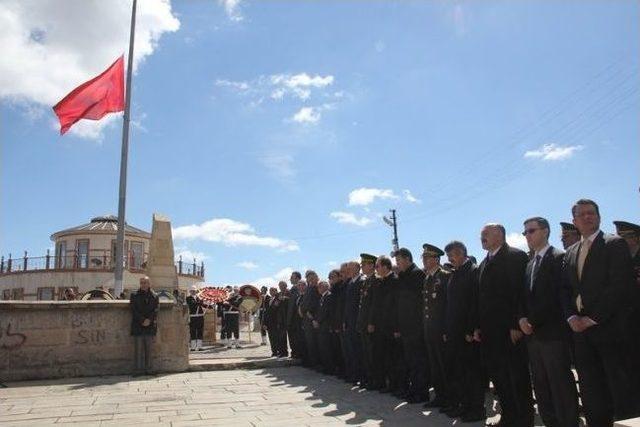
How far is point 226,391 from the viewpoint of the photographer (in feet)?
27.4

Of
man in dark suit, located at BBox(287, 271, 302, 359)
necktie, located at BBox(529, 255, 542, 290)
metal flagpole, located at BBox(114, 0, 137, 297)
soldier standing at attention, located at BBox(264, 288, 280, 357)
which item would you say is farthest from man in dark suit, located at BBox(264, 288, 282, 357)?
necktie, located at BBox(529, 255, 542, 290)

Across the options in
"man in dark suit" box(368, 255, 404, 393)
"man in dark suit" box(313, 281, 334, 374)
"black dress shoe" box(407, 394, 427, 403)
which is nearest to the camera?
"black dress shoe" box(407, 394, 427, 403)

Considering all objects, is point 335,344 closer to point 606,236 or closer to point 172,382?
point 172,382

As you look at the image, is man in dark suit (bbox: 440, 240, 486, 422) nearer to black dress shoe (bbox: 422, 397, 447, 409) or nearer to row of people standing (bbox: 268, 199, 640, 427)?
row of people standing (bbox: 268, 199, 640, 427)

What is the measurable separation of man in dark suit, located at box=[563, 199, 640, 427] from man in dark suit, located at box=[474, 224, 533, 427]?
2.89 feet

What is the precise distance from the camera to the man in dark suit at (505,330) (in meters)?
5.36

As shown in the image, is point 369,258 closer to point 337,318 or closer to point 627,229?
point 337,318

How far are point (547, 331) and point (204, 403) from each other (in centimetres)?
460

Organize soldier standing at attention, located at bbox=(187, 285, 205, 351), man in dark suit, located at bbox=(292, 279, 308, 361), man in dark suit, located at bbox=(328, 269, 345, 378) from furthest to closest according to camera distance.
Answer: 1. soldier standing at attention, located at bbox=(187, 285, 205, 351)
2. man in dark suit, located at bbox=(292, 279, 308, 361)
3. man in dark suit, located at bbox=(328, 269, 345, 378)

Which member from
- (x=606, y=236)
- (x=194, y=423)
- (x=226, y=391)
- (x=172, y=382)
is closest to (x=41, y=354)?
(x=172, y=382)

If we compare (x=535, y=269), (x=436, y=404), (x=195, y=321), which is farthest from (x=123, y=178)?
(x=535, y=269)

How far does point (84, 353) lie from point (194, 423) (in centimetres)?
509

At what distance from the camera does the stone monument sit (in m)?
15.6

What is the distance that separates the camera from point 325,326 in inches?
403
